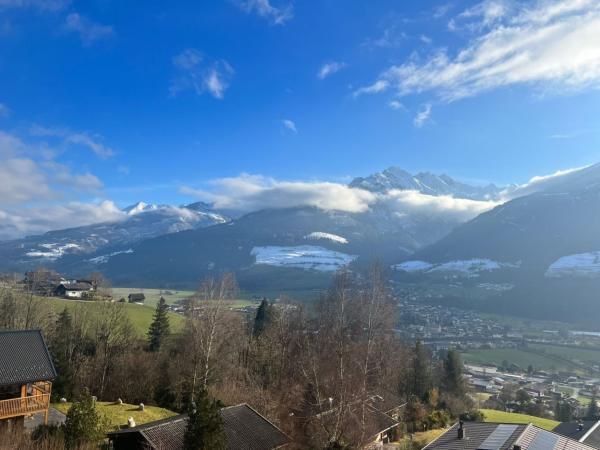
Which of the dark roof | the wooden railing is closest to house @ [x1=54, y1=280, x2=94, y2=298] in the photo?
the dark roof

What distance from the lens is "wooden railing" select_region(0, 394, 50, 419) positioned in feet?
91.0

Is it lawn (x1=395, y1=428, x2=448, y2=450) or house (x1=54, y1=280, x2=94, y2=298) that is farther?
house (x1=54, y1=280, x2=94, y2=298)

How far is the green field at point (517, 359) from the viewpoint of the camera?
104m

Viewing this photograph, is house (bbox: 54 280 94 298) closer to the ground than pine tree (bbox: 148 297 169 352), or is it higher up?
higher up

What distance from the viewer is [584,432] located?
36.4m

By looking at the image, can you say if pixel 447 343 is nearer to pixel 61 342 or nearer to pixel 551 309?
pixel 551 309

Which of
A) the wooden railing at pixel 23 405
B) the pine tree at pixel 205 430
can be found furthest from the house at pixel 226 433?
the wooden railing at pixel 23 405

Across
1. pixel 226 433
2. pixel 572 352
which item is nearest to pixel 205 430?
pixel 226 433

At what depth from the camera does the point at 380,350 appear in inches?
1257

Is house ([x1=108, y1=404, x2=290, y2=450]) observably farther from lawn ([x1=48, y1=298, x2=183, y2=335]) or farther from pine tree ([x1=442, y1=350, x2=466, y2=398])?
pine tree ([x1=442, y1=350, x2=466, y2=398])

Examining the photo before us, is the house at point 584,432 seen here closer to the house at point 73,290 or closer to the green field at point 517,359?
the green field at point 517,359

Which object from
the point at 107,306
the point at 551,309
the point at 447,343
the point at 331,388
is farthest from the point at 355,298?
the point at 551,309

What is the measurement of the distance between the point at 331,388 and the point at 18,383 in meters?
19.0

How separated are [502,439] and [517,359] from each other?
94.5m
